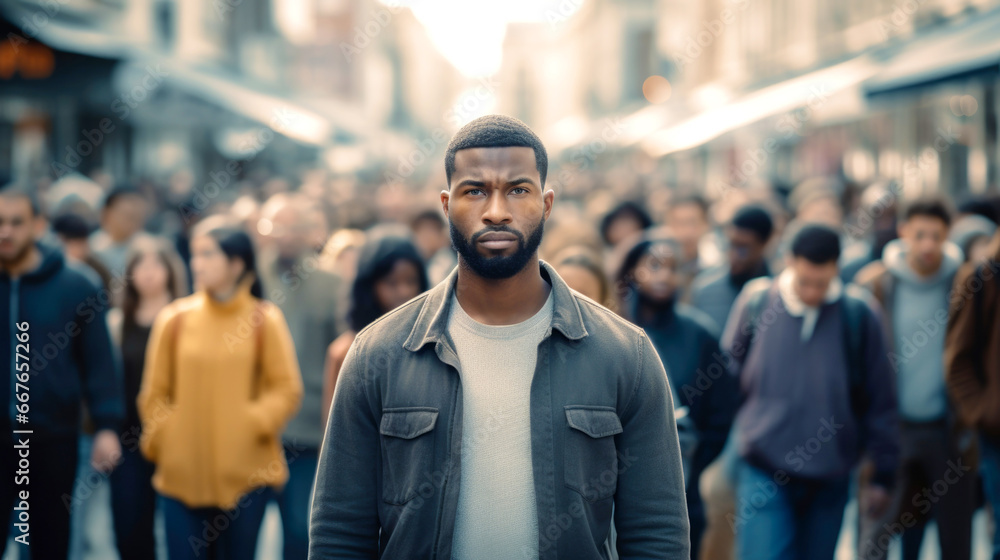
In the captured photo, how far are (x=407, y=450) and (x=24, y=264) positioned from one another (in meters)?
3.33

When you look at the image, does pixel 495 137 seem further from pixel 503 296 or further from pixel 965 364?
pixel 965 364

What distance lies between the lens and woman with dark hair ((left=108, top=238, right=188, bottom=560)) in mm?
5363

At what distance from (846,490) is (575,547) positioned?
106 inches

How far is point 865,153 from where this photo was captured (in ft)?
66.6

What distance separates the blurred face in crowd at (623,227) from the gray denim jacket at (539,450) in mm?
5656

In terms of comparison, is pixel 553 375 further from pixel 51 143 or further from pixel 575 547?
pixel 51 143

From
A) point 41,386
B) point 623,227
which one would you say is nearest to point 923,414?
point 623,227

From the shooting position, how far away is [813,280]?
4652 millimetres

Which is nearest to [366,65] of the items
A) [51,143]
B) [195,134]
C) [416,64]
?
[416,64]

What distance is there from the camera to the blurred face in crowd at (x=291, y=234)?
6.45 meters

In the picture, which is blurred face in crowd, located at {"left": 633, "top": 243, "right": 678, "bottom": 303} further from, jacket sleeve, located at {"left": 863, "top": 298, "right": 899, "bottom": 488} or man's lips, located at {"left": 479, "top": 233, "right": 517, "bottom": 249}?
man's lips, located at {"left": 479, "top": 233, "right": 517, "bottom": 249}

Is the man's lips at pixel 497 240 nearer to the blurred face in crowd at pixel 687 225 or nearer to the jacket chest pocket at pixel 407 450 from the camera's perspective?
the jacket chest pocket at pixel 407 450

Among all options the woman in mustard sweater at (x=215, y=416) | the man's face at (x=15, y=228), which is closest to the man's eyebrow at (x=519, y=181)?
the woman in mustard sweater at (x=215, y=416)

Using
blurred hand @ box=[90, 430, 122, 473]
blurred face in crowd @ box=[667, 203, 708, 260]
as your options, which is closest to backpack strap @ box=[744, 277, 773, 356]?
blurred face in crowd @ box=[667, 203, 708, 260]
